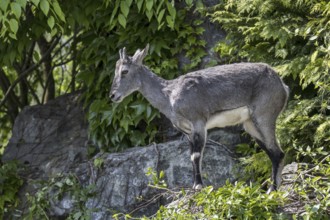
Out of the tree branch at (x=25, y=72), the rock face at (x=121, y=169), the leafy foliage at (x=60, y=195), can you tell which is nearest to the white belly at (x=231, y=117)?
the rock face at (x=121, y=169)

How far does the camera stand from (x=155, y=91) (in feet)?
29.2

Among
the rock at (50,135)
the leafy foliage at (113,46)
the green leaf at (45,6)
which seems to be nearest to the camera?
the green leaf at (45,6)

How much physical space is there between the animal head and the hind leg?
131 cm

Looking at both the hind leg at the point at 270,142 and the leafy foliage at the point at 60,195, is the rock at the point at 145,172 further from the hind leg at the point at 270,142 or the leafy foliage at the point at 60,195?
the hind leg at the point at 270,142

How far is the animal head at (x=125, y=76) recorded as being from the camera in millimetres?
8906

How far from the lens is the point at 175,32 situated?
422 inches

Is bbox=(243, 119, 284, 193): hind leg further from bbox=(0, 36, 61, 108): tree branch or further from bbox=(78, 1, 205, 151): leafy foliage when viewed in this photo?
bbox=(0, 36, 61, 108): tree branch

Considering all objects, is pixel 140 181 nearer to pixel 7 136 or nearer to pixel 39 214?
pixel 39 214

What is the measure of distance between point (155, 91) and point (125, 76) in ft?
1.17

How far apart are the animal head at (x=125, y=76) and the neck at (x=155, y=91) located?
0.25ft

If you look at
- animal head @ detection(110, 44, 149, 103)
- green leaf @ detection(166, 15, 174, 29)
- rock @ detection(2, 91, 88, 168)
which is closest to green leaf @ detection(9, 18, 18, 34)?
animal head @ detection(110, 44, 149, 103)

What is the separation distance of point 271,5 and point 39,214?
12.1ft

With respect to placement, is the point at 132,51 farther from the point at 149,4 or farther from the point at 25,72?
the point at 25,72

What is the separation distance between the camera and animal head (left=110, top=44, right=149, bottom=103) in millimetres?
8906
